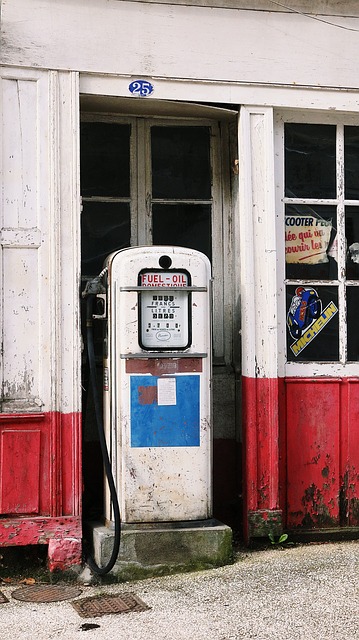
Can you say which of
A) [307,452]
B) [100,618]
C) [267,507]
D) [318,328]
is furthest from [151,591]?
[318,328]

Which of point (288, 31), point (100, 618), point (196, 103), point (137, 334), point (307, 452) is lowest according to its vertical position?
point (100, 618)

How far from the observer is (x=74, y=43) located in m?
6.27

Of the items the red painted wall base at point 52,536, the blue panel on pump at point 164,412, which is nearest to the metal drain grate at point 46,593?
the red painted wall base at point 52,536

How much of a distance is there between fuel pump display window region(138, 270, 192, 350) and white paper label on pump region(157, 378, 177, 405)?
22 centimetres

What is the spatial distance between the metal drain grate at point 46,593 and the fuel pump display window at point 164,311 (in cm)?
162

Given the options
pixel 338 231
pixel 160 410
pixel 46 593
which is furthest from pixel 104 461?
pixel 338 231

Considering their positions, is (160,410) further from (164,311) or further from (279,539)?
(279,539)

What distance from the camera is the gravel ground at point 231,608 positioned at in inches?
194

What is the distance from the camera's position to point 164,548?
235 inches

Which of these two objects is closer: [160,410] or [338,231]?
[160,410]

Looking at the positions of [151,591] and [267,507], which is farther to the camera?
[267,507]

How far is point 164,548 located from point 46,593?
0.80m

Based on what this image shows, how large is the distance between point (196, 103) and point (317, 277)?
5.13ft

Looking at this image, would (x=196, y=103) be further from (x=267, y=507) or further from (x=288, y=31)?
(x=267, y=507)
